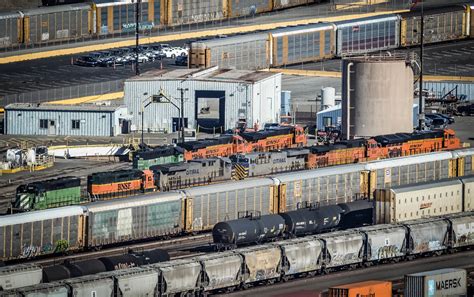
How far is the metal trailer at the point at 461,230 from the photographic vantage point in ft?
359

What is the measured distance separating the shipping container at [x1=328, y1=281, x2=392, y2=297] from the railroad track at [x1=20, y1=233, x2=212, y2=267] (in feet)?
61.3

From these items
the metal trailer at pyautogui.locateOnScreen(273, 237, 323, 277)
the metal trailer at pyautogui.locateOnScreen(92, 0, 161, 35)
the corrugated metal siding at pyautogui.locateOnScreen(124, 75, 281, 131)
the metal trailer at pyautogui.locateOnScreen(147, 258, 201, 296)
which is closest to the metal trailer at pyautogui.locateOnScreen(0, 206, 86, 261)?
the metal trailer at pyautogui.locateOnScreen(147, 258, 201, 296)

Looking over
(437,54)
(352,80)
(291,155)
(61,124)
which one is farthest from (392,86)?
(437,54)

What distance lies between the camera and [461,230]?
10969cm

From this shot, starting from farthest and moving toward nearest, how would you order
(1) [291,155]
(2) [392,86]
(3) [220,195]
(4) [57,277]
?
(2) [392,86] < (1) [291,155] < (3) [220,195] < (4) [57,277]

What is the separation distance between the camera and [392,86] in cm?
14425

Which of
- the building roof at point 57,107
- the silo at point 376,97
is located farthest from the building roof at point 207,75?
the silo at point 376,97

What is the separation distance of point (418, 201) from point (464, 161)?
57.7 ft

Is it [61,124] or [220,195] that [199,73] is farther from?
[220,195]

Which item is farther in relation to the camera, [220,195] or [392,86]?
[392,86]

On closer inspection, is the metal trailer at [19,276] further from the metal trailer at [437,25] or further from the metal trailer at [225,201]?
the metal trailer at [437,25]

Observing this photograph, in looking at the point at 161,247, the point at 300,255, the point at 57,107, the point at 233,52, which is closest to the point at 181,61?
the point at 233,52

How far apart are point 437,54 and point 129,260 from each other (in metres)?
92.4

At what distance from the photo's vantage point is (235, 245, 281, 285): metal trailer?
322 feet
